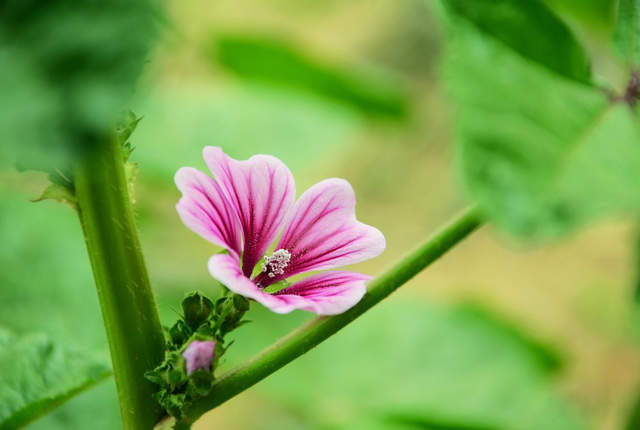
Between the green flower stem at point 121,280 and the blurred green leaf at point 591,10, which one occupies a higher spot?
the blurred green leaf at point 591,10

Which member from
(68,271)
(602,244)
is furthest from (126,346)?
(602,244)

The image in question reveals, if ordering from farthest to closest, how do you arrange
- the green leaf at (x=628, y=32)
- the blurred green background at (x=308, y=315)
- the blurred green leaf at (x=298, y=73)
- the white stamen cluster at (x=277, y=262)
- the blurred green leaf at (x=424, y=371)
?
the blurred green leaf at (x=298, y=73) < the blurred green leaf at (x=424, y=371) < the blurred green background at (x=308, y=315) < the green leaf at (x=628, y=32) < the white stamen cluster at (x=277, y=262)

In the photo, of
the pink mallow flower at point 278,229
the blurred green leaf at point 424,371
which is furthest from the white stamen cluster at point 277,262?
the blurred green leaf at point 424,371

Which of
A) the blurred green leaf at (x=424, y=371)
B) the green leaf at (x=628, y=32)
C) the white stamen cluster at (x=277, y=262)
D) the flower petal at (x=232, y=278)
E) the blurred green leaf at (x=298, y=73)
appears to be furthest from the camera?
the blurred green leaf at (x=298, y=73)

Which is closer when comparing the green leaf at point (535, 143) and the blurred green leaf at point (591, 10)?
the green leaf at point (535, 143)

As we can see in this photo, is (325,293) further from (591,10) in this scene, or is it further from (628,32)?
(591,10)

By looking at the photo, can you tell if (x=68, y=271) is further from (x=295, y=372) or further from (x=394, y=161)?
(x=394, y=161)

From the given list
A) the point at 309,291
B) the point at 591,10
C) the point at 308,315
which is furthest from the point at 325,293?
the point at 591,10

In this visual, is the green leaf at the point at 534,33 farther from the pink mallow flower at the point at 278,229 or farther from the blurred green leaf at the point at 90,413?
the blurred green leaf at the point at 90,413
